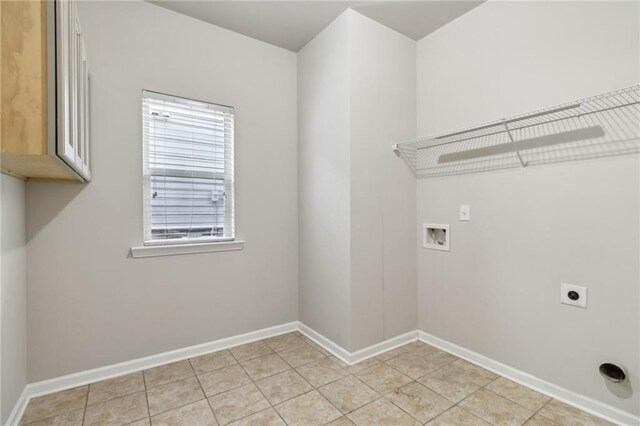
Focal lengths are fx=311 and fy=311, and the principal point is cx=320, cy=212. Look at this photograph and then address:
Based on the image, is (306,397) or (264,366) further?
(264,366)

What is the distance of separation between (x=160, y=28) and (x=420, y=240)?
2.55m

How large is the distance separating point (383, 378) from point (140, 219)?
196 cm

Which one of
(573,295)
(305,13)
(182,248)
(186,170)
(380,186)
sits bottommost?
(573,295)

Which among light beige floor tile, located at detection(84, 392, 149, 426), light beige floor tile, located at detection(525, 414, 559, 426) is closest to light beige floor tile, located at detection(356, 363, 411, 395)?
light beige floor tile, located at detection(525, 414, 559, 426)

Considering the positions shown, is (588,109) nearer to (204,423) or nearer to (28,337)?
(204,423)

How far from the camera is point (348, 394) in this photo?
1.87 metres

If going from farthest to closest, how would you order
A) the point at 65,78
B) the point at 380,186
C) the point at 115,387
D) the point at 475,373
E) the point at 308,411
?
1. the point at 380,186
2. the point at 475,373
3. the point at 115,387
4. the point at 308,411
5. the point at 65,78

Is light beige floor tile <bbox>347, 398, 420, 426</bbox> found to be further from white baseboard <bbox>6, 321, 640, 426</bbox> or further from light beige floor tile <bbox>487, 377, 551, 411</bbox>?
light beige floor tile <bbox>487, 377, 551, 411</bbox>

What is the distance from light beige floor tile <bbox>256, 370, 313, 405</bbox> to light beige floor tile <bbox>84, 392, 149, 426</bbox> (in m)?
0.66

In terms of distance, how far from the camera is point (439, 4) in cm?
219

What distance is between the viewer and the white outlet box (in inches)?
67.6

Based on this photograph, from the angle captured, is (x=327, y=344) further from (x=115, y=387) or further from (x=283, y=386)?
(x=115, y=387)

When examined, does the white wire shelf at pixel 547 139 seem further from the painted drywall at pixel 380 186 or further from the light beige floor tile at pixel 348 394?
the light beige floor tile at pixel 348 394

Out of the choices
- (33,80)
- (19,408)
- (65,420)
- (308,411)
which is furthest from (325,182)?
(19,408)
